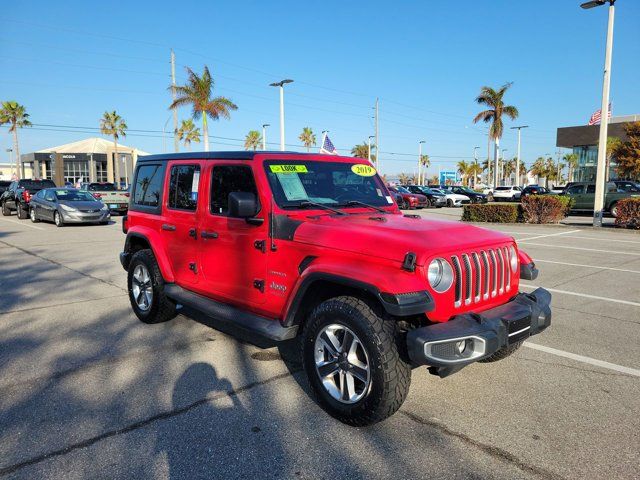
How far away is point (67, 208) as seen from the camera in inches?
671

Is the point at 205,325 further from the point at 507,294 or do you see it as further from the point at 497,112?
the point at 497,112

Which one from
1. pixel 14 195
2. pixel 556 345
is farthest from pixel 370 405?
pixel 14 195

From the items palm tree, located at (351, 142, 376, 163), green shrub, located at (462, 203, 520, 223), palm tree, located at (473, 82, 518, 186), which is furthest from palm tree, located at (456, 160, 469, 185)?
green shrub, located at (462, 203, 520, 223)

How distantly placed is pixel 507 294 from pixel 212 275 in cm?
257

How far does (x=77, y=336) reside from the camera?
16.6 feet

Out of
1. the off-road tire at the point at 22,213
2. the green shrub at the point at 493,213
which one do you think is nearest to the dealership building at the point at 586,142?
the green shrub at the point at 493,213

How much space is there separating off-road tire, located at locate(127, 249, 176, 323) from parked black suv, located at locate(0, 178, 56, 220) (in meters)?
17.4

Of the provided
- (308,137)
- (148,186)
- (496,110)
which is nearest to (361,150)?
(308,137)

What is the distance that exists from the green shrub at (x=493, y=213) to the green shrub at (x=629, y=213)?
3.73 m

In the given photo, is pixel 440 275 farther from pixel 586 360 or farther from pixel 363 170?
pixel 586 360

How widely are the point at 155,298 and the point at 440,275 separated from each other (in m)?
3.36

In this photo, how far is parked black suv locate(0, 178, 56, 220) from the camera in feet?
67.5

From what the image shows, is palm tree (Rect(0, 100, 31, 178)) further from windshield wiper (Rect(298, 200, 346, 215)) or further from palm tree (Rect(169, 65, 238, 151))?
windshield wiper (Rect(298, 200, 346, 215))

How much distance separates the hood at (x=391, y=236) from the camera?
309cm
